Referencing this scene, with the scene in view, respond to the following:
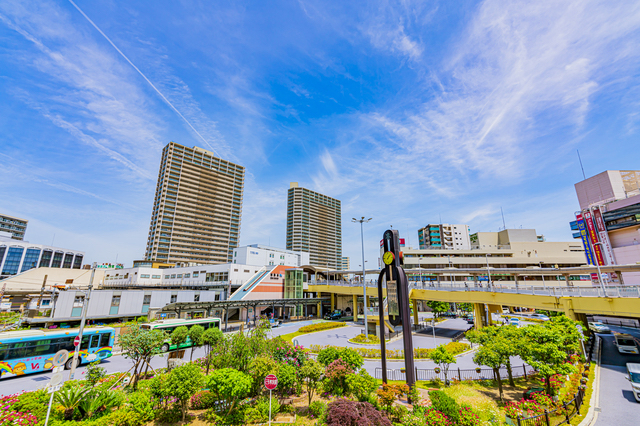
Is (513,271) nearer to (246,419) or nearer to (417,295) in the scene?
(417,295)

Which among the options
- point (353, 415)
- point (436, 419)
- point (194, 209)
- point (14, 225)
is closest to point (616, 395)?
point (436, 419)

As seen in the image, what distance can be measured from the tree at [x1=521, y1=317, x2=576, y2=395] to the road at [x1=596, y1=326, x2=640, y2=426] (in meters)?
2.11

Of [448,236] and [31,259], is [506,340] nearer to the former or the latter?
[448,236]

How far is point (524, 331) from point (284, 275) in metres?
44.7

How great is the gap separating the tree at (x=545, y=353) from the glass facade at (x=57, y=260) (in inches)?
5316

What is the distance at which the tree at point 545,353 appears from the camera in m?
15.0

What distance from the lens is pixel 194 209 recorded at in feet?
333

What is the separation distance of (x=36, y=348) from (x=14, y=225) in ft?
449

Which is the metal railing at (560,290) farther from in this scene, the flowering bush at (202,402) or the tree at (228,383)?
the flowering bush at (202,402)

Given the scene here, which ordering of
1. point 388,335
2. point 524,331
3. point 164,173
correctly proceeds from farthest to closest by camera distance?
point 164,173, point 388,335, point 524,331

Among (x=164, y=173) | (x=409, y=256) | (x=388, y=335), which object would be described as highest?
(x=164, y=173)

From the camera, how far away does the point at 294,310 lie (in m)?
56.6

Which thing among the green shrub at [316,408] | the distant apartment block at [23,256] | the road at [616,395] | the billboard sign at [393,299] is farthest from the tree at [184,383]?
the distant apartment block at [23,256]

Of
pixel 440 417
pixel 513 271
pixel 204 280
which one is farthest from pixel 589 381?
pixel 204 280
